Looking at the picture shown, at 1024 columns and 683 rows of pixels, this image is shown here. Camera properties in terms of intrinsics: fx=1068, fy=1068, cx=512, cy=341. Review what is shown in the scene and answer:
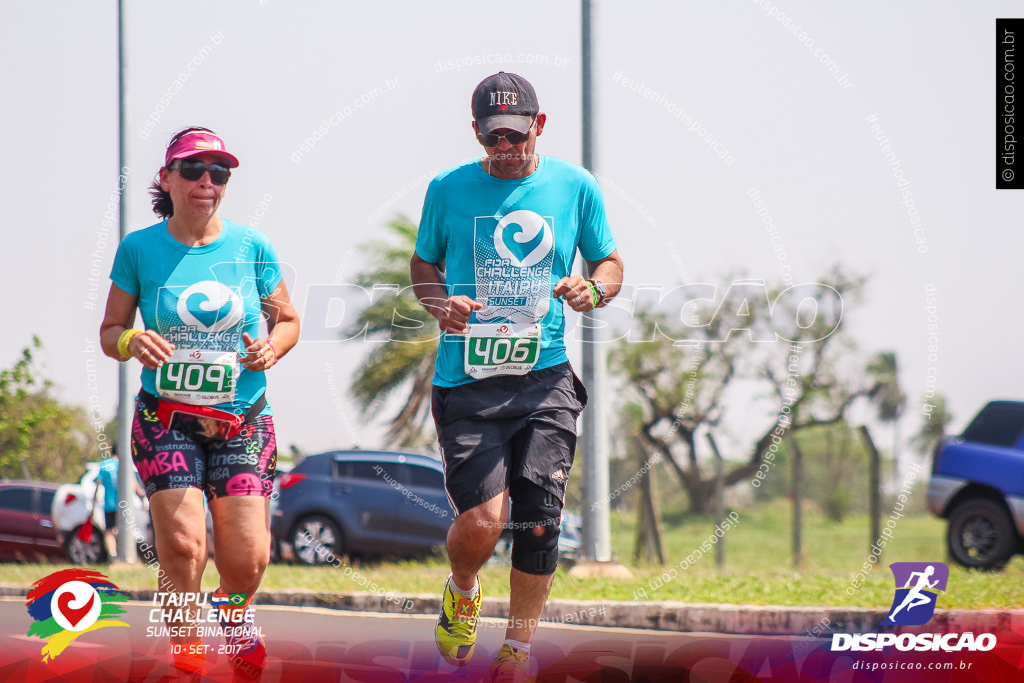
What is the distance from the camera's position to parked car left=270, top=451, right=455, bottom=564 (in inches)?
417

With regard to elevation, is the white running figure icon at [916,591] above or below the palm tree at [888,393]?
below

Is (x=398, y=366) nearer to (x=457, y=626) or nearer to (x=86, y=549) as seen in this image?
(x=86, y=549)

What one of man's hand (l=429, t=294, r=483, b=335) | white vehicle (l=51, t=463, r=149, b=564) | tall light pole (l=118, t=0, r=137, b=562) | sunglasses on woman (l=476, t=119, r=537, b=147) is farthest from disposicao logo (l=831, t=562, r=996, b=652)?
white vehicle (l=51, t=463, r=149, b=564)

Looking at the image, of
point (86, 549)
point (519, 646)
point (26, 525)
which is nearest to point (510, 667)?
point (519, 646)

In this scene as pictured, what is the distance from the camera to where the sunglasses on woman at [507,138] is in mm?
3596

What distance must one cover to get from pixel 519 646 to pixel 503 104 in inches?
71.2

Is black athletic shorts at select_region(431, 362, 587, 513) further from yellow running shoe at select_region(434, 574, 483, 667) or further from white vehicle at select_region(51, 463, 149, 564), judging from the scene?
white vehicle at select_region(51, 463, 149, 564)

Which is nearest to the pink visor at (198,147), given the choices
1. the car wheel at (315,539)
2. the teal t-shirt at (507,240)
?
the teal t-shirt at (507,240)

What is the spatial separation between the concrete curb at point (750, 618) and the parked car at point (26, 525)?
6.87m

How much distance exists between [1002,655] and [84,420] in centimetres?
1092

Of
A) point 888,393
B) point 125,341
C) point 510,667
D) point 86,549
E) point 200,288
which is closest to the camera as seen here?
point 510,667

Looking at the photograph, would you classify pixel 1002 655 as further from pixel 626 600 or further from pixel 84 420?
pixel 84 420

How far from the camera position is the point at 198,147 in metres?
3.95

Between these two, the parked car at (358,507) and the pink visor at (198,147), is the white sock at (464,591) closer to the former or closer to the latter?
the pink visor at (198,147)
